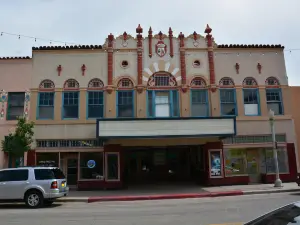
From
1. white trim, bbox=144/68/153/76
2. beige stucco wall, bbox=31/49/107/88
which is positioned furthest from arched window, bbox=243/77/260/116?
beige stucco wall, bbox=31/49/107/88

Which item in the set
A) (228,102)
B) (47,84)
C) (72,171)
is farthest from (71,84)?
(228,102)

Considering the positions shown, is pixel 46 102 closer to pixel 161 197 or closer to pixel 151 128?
pixel 151 128

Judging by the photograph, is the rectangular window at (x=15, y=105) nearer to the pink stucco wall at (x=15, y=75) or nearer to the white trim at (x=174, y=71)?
the pink stucco wall at (x=15, y=75)

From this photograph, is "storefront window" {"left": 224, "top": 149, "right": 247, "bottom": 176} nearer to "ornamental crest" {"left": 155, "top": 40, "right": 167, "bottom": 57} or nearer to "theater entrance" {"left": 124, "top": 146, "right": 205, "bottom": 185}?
"theater entrance" {"left": 124, "top": 146, "right": 205, "bottom": 185}

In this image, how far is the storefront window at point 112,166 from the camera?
68.9 ft

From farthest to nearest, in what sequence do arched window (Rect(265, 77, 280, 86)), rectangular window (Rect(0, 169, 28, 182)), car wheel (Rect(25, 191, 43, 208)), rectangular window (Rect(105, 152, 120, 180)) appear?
arched window (Rect(265, 77, 280, 86)) → rectangular window (Rect(105, 152, 120, 180)) → rectangular window (Rect(0, 169, 28, 182)) → car wheel (Rect(25, 191, 43, 208))

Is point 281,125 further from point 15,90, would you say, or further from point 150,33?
point 15,90

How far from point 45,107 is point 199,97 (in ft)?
33.2

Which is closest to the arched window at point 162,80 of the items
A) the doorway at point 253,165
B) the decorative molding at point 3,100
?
the doorway at point 253,165

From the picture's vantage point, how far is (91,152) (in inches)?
842

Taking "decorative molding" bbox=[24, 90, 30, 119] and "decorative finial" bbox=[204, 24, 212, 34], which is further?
"decorative finial" bbox=[204, 24, 212, 34]

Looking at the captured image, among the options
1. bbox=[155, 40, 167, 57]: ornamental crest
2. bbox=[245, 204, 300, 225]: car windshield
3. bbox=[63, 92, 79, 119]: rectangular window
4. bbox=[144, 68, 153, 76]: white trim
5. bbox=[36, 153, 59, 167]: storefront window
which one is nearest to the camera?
bbox=[245, 204, 300, 225]: car windshield

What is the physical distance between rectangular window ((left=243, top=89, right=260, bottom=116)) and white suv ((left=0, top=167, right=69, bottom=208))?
43.8 feet

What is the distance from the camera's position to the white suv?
566 inches
